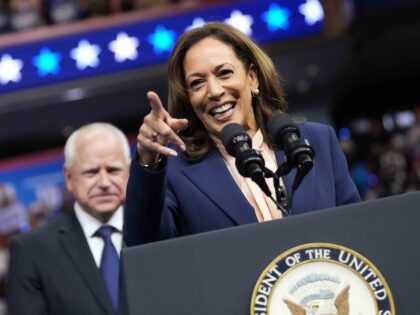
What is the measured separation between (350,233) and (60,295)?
137cm

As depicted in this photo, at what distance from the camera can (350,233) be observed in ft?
4.71

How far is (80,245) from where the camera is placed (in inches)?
109

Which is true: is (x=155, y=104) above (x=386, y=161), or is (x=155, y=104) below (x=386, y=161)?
below

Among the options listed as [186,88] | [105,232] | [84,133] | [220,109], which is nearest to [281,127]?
[220,109]

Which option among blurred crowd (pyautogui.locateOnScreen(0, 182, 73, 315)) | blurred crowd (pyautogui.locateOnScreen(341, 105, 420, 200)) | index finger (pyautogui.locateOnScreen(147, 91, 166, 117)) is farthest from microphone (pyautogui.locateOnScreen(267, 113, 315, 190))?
blurred crowd (pyautogui.locateOnScreen(0, 182, 73, 315))

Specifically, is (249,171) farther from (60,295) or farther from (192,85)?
(60,295)

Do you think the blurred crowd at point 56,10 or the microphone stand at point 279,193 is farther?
the blurred crowd at point 56,10

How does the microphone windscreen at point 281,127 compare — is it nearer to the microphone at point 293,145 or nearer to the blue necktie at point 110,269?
the microphone at point 293,145

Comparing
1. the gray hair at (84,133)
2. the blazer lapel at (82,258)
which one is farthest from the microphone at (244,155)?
the gray hair at (84,133)

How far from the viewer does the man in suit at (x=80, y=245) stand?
2.62 metres

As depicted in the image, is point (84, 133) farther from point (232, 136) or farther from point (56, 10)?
point (56, 10)

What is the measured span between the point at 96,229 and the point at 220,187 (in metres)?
1.16

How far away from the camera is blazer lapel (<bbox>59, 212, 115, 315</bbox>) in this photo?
2.63 m

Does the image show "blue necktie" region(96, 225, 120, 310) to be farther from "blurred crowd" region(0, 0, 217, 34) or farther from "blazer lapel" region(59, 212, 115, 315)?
"blurred crowd" region(0, 0, 217, 34)
